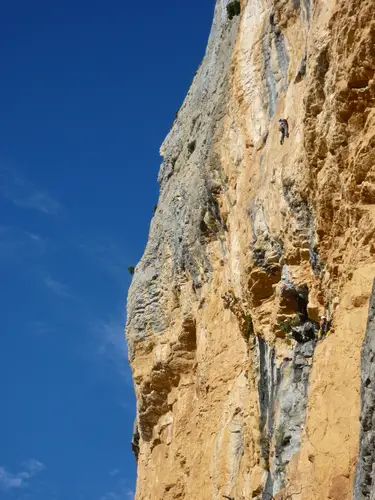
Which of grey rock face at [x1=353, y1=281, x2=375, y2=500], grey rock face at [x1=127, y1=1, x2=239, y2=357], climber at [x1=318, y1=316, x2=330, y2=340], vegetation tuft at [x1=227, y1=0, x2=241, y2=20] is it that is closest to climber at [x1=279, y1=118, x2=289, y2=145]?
climber at [x1=318, y1=316, x2=330, y2=340]

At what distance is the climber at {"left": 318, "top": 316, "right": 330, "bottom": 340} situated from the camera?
704 inches

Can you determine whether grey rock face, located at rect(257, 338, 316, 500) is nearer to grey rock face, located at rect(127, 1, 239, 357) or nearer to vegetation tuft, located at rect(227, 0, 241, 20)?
grey rock face, located at rect(127, 1, 239, 357)

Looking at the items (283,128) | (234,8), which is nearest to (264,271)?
(283,128)

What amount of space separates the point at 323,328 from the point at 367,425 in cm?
535

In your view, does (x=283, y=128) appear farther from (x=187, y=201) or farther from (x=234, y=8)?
(x=187, y=201)

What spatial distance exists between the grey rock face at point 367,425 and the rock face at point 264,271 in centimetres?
4

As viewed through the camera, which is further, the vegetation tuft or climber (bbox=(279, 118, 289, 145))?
the vegetation tuft

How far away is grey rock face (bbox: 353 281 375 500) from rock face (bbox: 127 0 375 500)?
0.12 ft

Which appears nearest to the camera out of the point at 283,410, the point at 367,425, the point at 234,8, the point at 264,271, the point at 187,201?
the point at 367,425

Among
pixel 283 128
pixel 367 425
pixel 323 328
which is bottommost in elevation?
pixel 367 425

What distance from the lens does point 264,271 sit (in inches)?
853

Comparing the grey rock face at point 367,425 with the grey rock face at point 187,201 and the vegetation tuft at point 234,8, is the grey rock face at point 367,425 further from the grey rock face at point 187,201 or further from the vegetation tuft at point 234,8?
the vegetation tuft at point 234,8

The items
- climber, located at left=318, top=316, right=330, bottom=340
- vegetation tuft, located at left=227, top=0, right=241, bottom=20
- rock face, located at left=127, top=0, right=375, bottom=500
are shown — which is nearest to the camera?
rock face, located at left=127, top=0, right=375, bottom=500

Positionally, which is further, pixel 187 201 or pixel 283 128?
pixel 187 201
